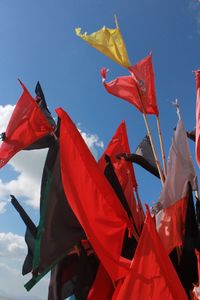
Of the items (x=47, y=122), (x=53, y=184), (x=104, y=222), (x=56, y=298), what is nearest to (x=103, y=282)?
(x=56, y=298)

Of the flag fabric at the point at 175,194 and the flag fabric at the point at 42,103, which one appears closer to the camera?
the flag fabric at the point at 175,194

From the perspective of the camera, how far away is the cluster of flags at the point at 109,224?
272 inches

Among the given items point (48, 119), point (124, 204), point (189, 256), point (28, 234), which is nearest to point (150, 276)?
point (189, 256)

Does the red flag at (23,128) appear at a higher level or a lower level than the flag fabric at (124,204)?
higher

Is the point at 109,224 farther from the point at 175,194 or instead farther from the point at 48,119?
the point at 48,119

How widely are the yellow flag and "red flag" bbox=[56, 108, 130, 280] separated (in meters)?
3.46

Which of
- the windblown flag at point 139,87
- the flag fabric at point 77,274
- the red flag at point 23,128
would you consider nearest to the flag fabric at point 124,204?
the flag fabric at point 77,274

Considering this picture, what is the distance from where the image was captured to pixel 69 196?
7.71 metres

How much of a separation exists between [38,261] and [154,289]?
2.36 metres

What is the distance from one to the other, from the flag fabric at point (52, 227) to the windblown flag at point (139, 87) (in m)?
2.81

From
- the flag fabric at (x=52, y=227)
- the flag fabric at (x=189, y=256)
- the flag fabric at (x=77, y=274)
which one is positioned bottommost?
the flag fabric at (x=189, y=256)

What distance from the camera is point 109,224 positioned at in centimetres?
757

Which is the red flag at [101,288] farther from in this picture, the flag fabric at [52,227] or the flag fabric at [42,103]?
the flag fabric at [42,103]

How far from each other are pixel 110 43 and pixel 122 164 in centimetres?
323
